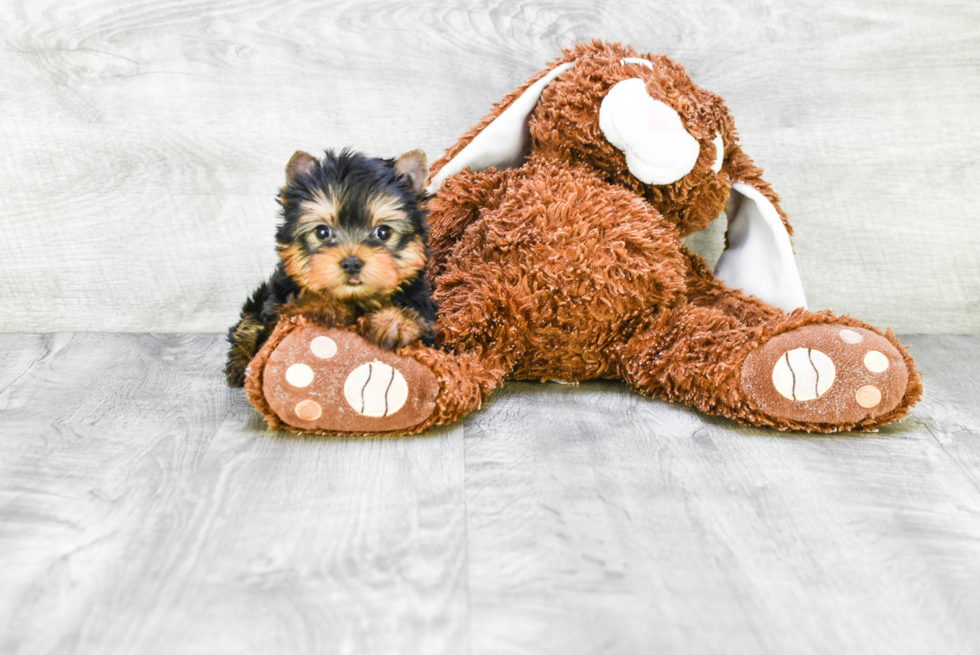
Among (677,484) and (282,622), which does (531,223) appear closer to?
(677,484)

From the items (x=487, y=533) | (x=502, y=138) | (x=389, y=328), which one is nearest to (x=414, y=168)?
(x=389, y=328)

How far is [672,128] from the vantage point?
142cm

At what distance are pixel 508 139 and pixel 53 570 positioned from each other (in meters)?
1.05

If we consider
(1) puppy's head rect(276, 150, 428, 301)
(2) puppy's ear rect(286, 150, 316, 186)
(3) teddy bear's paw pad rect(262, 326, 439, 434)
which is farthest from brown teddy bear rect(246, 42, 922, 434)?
(2) puppy's ear rect(286, 150, 316, 186)

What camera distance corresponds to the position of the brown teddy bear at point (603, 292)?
1229 mm

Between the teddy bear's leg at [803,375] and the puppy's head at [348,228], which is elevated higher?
the puppy's head at [348,228]

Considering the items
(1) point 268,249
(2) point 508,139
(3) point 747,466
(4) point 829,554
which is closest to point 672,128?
(2) point 508,139

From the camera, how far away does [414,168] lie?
1.23m

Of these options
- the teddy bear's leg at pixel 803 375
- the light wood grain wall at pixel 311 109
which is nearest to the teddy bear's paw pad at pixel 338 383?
the teddy bear's leg at pixel 803 375

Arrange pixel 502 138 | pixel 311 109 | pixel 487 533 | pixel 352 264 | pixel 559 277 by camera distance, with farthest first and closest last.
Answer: pixel 311 109
pixel 502 138
pixel 559 277
pixel 352 264
pixel 487 533

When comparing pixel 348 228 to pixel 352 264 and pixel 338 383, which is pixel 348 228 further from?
pixel 338 383

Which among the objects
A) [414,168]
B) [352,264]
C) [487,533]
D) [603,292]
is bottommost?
[487,533]

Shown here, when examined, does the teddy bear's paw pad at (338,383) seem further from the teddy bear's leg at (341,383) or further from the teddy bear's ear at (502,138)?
the teddy bear's ear at (502,138)

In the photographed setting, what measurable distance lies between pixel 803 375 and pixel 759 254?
41 cm
